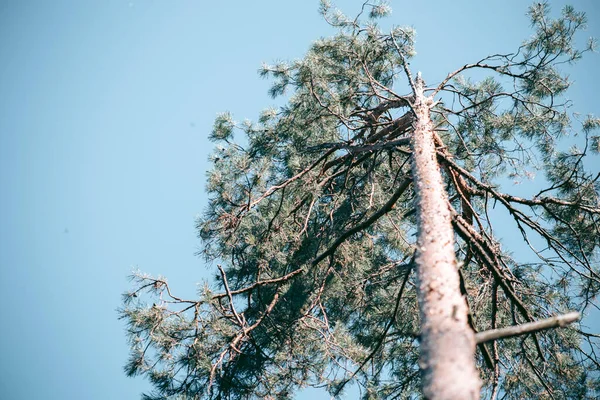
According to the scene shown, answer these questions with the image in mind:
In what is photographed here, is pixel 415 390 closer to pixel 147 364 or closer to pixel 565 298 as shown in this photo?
pixel 565 298

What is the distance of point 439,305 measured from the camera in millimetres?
1918

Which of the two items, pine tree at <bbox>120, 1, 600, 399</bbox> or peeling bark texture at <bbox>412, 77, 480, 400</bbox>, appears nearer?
peeling bark texture at <bbox>412, 77, 480, 400</bbox>

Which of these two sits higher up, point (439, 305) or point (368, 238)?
point (368, 238)

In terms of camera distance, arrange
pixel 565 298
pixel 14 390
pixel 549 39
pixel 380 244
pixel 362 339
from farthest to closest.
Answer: pixel 14 390, pixel 380 244, pixel 362 339, pixel 549 39, pixel 565 298

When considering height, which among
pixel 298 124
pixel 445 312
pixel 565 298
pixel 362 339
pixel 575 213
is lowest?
pixel 445 312

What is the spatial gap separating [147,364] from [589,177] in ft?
16.0

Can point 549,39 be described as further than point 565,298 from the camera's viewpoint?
Yes

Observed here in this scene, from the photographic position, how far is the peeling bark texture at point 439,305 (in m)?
1.58

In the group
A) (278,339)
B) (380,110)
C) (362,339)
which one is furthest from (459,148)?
(278,339)

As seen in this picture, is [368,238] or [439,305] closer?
[439,305]

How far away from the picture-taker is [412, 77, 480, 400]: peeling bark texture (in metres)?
1.58

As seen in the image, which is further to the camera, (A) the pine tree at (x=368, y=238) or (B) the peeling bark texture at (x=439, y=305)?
(A) the pine tree at (x=368, y=238)

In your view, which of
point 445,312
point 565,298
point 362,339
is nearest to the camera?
point 445,312

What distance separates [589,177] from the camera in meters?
4.06
